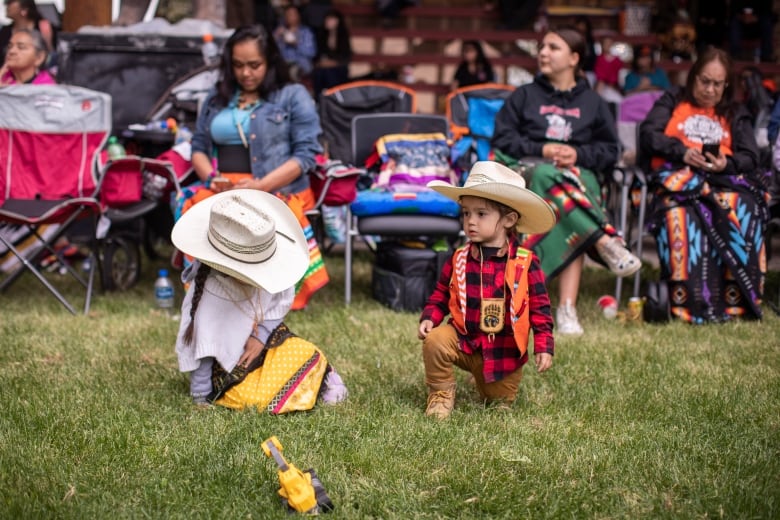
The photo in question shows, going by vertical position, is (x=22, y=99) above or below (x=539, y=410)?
above

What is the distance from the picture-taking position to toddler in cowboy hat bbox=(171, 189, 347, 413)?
141 inches

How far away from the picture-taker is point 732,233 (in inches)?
216

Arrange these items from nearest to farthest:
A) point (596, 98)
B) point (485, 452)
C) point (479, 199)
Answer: point (485, 452) < point (479, 199) < point (596, 98)

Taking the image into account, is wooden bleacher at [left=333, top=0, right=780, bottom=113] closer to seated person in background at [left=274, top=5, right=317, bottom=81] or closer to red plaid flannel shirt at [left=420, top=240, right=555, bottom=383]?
seated person in background at [left=274, top=5, right=317, bottom=81]

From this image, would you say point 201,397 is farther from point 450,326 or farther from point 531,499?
point 531,499

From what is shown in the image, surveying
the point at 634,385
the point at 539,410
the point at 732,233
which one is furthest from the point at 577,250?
the point at 539,410

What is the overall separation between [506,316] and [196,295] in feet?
3.91

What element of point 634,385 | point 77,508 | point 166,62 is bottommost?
point 634,385

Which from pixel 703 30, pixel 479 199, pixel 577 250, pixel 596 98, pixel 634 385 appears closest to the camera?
pixel 479 199

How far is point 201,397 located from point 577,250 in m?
2.34

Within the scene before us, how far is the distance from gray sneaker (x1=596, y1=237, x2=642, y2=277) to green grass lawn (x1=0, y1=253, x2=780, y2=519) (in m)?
0.48

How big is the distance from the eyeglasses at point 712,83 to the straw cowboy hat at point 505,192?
92.5 inches

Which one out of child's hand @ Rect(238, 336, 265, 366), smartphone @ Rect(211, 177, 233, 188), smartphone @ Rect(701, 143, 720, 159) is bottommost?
child's hand @ Rect(238, 336, 265, 366)

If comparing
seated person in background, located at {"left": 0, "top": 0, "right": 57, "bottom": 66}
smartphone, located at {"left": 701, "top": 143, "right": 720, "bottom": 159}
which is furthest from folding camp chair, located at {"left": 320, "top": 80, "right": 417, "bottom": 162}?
seated person in background, located at {"left": 0, "top": 0, "right": 57, "bottom": 66}
